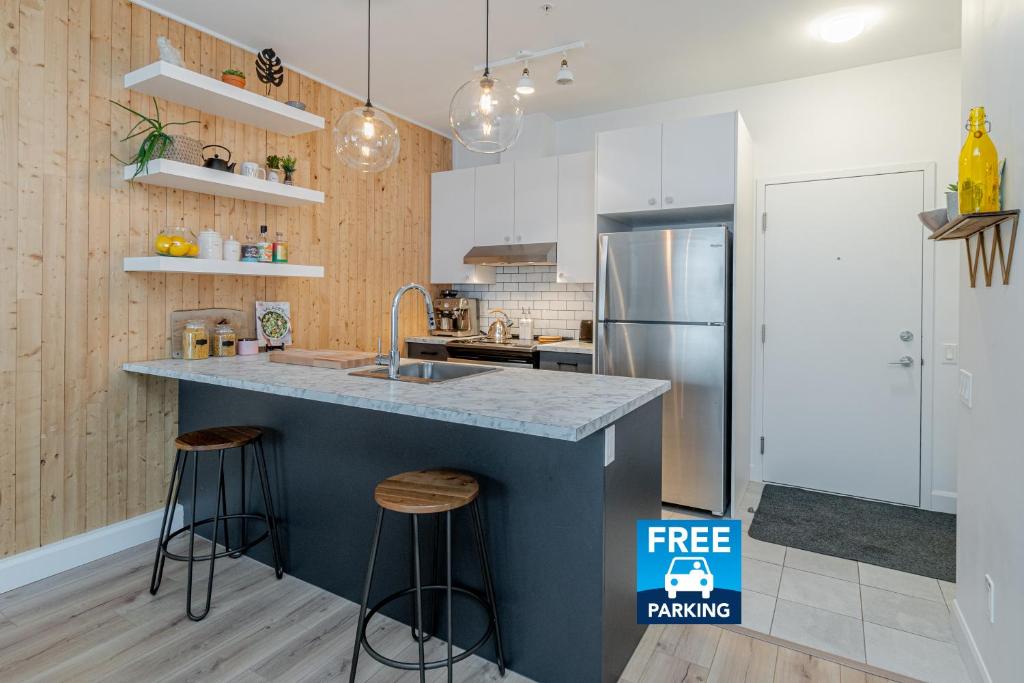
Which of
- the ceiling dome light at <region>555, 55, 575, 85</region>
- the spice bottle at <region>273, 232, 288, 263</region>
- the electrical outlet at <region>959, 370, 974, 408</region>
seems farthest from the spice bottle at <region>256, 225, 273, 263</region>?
the electrical outlet at <region>959, 370, 974, 408</region>

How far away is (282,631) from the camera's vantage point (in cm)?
216

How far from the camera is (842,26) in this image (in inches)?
115

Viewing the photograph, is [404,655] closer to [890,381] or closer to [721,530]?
[721,530]

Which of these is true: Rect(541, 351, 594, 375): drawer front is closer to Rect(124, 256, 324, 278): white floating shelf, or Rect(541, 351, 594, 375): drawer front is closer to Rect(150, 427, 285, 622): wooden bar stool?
Rect(124, 256, 324, 278): white floating shelf

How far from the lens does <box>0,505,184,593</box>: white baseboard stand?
2.46 m

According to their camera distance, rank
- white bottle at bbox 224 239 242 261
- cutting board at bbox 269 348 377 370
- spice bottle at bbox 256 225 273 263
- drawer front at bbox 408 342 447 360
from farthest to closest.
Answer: drawer front at bbox 408 342 447 360 < spice bottle at bbox 256 225 273 263 < white bottle at bbox 224 239 242 261 < cutting board at bbox 269 348 377 370

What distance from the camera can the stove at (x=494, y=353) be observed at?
3918mm

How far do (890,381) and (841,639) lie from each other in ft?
6.32

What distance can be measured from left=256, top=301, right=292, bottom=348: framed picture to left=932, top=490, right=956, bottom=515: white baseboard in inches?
156

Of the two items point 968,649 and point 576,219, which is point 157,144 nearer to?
point 576,219

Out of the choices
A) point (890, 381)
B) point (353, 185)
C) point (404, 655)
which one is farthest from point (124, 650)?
point (890, 381)

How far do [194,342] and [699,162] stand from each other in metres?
2.95

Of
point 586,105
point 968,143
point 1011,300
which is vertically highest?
point 586,105

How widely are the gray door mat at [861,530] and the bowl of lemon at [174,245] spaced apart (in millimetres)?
3231
